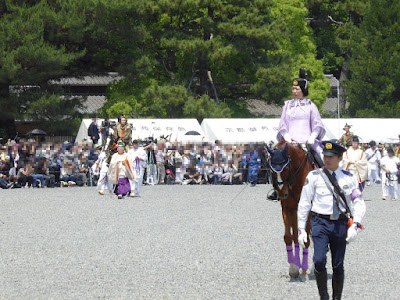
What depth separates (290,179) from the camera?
9.31m

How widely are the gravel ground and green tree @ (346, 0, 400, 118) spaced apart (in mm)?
29687

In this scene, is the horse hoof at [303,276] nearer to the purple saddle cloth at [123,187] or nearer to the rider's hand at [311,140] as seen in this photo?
the rider's hand at [311,140]

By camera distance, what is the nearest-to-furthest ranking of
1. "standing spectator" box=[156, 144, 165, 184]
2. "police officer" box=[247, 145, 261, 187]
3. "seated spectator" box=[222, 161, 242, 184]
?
"police officer" box=[247, 145, 261, 187] < "standing spectator" box=[156, 144, 165, 184] < "seated spectator" box=[222, 161, 242, 184]

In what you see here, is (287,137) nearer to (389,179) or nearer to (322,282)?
(322,282)

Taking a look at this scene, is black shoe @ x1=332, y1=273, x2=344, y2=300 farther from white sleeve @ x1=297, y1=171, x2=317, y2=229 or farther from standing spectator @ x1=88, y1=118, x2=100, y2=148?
standing spectator @ x1=88, y1=118, x2=100, y2=148

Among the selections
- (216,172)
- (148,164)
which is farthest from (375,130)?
(148,164)

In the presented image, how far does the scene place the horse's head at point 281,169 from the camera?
908 centimetres

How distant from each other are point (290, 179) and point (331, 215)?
1994 mm

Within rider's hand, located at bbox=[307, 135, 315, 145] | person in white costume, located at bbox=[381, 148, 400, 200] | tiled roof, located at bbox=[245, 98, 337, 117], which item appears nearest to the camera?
rider's hand, located at bbox=[307, 135, 315, 145]

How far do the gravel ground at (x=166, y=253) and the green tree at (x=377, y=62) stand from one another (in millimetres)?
29687

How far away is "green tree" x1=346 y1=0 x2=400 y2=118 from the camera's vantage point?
49.8m

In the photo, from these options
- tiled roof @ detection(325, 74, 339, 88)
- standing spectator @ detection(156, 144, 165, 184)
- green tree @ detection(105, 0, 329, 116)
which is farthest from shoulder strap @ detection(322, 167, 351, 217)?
tiled roof @ detection(325, 74, 339, 88)

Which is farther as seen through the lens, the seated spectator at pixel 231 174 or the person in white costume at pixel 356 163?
the seated spectator at pixel 231 174

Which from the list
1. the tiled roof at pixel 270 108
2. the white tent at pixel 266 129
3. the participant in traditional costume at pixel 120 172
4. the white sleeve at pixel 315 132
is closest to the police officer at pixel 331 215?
the white sleeve at pixel 315 132
